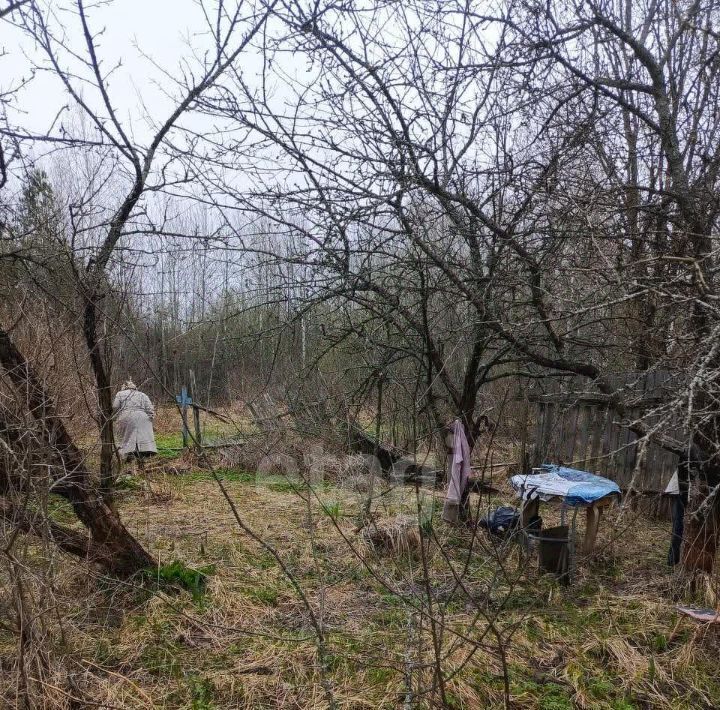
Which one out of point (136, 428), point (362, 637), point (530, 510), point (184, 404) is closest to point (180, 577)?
point (362, 637)

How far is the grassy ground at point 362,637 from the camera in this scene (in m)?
3.55

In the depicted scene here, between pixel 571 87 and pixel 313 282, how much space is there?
246 cm

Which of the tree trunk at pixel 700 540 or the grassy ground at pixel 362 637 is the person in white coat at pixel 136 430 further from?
the tree trunk at pixel 700 540

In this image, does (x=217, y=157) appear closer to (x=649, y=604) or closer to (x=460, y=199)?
(x=460, y=199)

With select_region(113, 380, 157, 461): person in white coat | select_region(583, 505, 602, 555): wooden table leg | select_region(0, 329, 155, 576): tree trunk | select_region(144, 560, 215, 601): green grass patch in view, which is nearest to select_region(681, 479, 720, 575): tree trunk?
select_region(583, 505, 602, 555): wooden table leg

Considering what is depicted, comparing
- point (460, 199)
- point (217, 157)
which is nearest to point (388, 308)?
point (460, 199)

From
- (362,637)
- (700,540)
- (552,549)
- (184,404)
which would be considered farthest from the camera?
(184,404)

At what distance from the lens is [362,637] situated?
13.8 ft

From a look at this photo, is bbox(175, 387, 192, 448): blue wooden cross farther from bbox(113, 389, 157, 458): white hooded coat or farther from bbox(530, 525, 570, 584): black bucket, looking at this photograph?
bbox(530, 525, 570, 584): black bucket

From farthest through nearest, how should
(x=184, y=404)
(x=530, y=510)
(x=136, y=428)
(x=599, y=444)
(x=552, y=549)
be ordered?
(x=136, y=428) → (x=599, y=444) → (x=184, y=404) → (x=530, y=510) → (x=552, y=549)

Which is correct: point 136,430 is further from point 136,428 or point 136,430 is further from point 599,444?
point 599,444

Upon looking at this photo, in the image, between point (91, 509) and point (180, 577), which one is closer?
point (91, 509)

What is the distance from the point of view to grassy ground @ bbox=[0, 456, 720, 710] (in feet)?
11.7

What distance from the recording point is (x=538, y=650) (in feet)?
13.6
